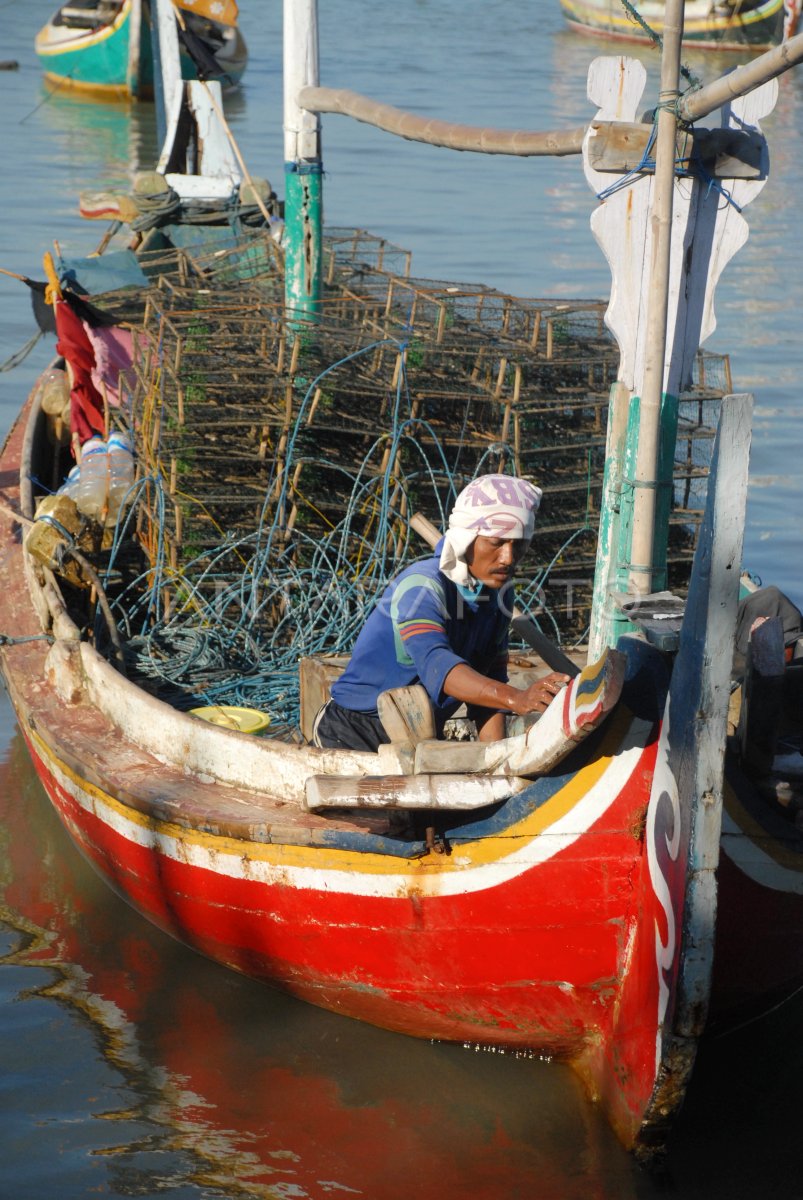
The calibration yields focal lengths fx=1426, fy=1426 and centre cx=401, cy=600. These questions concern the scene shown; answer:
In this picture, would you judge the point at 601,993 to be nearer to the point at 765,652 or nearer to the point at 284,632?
the point at 765,652

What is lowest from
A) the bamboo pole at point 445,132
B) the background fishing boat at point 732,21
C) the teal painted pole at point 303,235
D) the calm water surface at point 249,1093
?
the calm water surface at point 249,1093

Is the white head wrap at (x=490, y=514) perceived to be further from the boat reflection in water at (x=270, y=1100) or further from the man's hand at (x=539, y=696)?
the boat reflection in water at (x=270, y=1100)

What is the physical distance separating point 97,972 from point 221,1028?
62 cm

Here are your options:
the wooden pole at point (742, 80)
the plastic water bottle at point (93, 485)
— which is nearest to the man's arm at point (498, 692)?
the wooden pole at point (742, 80)

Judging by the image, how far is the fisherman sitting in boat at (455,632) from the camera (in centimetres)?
407

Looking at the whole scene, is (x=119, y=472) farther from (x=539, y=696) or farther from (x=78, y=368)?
(x=539, y=696)

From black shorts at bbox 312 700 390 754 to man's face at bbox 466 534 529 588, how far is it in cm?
70

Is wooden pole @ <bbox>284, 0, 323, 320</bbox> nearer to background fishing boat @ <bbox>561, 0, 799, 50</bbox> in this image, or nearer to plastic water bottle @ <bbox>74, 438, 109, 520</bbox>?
plastic water bottle @ <bbox>74, 438, 109, 520</bbox>

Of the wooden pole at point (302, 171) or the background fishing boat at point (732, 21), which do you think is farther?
the background fishing boat at point (732, 21)

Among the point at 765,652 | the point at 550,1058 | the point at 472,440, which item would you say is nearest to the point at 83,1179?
the point at 550,1058

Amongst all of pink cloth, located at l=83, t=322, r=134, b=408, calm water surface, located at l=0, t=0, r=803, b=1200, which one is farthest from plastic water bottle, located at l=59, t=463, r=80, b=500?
calm water surface, located at l=0, t=0, r=803, b=1200

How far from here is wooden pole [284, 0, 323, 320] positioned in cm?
723

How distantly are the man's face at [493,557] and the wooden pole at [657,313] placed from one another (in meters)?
0.55

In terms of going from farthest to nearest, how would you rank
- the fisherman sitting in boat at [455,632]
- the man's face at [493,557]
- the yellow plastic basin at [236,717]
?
the yellow plastic basin at [236,717], the man's face at [493,557], the fisherman sitting in boat at [455,632]
